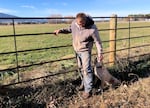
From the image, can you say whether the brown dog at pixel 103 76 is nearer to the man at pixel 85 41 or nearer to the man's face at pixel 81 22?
the man at pixel 85 41

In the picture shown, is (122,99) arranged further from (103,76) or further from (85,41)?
(85,41)

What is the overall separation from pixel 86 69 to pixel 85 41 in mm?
545

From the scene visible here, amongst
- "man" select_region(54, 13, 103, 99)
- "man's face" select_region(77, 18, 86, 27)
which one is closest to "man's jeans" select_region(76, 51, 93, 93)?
"man" select_region(54, 13, 103, 99)

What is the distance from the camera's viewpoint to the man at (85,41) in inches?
209

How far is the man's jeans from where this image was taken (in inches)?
216

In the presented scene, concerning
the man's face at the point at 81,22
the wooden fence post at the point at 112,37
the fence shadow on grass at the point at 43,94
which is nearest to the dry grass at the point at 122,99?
the fence shadow on grass at the point at 43,94

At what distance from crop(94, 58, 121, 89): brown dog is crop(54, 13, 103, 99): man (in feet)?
1.03

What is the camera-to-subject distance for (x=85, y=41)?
5426mm

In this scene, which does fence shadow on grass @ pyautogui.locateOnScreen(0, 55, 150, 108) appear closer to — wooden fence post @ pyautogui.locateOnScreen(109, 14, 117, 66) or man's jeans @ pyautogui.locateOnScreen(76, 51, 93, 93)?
man's jeans @ pyautogui.locateOnScreen(76, 51, 93, 93)

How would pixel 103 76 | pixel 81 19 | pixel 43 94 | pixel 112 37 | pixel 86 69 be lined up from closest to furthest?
pixel 81 19 → pixel 43 94 → pixel 86 69 → pixel 103 76 → pixel 112 37

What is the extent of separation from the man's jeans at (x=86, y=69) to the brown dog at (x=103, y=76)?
0.32 metres

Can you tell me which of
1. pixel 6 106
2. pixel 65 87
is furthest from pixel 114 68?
pixel 6 106

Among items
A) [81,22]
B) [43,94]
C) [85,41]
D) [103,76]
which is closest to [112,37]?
[103,76]

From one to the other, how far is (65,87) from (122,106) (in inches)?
51.9
